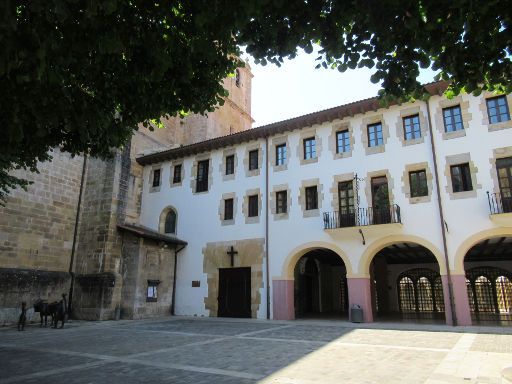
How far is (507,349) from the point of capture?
8.72 metres

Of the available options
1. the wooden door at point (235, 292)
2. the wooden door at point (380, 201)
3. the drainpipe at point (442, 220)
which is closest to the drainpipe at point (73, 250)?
the wooden door at point (235, 292)

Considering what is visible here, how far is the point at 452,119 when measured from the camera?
1527cm

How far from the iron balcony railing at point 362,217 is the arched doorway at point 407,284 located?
7.66 metres

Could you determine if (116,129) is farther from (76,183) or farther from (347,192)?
(76,183)

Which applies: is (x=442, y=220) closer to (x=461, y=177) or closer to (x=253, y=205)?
(x=461, y=177)

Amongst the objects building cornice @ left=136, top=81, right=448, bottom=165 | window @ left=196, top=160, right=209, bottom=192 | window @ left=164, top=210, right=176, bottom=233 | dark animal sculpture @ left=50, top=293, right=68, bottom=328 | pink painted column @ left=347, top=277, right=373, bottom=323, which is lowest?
dark animal sculpture @ left=50, top=293, right=68, bottom=328

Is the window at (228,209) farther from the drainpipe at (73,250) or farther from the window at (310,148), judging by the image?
the drainpipe at (73,250)

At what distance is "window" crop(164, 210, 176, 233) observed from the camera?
2136 cm

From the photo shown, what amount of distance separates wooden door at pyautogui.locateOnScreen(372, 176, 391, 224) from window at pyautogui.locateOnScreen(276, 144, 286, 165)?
4506 millimetres

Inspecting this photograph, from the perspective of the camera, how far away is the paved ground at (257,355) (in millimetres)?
6348

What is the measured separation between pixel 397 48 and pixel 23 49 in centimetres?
486

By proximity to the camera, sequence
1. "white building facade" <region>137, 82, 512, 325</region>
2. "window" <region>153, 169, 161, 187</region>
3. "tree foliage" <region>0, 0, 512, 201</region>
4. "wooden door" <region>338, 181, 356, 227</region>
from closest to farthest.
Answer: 1. "tree foliage" <region>0, 0, 512, 201</region>
2. "white building facade" <region>137, 82, 512, 325</region>
3. "wooden door" <region>338, 181, 356, 227</region>
4. "window" <region>153, 169, 161, 187</region>

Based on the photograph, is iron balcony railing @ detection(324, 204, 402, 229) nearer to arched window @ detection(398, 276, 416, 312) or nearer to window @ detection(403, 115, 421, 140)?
window @ detection(403, 115, 421, 140)

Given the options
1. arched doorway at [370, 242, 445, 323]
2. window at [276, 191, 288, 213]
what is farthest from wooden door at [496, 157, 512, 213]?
arched doorway at [370, 242, 445, 323]
